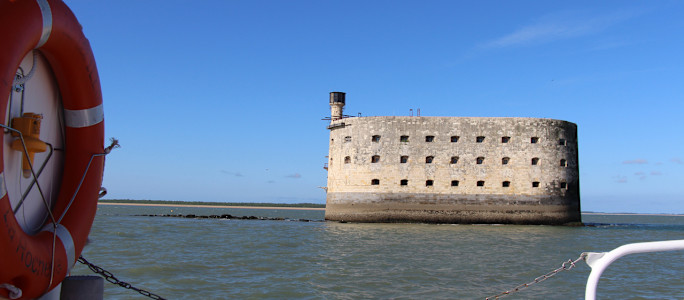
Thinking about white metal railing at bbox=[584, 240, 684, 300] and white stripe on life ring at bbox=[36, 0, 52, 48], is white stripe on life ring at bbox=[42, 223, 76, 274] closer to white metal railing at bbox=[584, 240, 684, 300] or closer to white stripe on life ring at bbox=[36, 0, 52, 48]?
white stripe on life ring at bbox=[36, 0, 52, 48]

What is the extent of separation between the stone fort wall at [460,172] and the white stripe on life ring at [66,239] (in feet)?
77.4

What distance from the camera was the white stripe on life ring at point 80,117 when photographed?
3.82 m

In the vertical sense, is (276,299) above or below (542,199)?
below

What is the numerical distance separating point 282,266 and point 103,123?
26.3 ft

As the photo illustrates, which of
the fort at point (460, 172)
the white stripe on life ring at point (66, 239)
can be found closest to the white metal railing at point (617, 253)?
the white stripe on life ring at point (66, 239)

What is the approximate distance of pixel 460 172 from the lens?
27.2 meters

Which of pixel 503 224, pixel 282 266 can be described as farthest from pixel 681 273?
pixel 503 224

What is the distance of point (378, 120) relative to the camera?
91.5ft

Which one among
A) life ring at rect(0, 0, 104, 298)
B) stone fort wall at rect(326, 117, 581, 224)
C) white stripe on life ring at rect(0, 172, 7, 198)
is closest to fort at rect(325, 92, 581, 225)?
stone fort wall at rect(326, 117, 581, 224)

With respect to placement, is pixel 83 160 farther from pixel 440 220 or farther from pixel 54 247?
pixel 440 220

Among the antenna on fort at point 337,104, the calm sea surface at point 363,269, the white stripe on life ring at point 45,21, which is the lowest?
the calm sea surface at point 363,269

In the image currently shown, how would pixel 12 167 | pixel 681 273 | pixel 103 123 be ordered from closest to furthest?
pixel 12 167 < pixel 103 123 < pixel 681 273

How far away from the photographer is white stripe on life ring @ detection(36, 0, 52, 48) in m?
3.23

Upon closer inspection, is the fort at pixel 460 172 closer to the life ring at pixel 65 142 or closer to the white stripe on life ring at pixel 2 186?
the life ring at pixel 65 142
